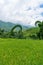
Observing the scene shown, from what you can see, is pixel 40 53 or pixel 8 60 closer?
pixel 8 60

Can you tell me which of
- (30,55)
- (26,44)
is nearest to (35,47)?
(26,44)

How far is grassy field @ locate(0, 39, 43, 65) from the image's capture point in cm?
1869

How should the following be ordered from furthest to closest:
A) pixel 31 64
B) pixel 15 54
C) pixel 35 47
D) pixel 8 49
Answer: pixel 35 47, pixel 8 49, pixel 15 54, pixel 31 64

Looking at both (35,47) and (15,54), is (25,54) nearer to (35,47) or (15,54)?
(15,54)

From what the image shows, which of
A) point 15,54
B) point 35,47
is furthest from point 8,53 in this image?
point 35,47

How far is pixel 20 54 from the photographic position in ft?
67.6

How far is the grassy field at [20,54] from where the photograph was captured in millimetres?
18688

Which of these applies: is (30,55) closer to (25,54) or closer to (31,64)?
(25,54)

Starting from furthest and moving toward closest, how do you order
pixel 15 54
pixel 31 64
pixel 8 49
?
pixel 8 49 → pixel 15 54 → pixel 31 64

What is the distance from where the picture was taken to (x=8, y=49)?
71.7 feet

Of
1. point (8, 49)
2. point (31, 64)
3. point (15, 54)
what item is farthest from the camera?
point (8, 49)

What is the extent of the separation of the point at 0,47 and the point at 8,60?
12.9ft

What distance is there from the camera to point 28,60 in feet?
63.0

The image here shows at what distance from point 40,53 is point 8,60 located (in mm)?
3900
